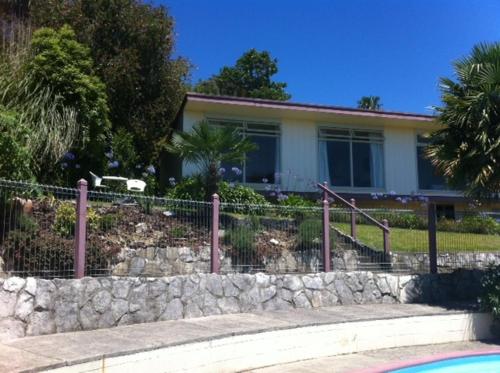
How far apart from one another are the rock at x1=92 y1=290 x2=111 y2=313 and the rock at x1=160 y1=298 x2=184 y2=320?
1.05 meters

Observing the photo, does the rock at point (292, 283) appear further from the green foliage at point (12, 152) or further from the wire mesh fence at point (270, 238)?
the green foliage at point (12, 152)

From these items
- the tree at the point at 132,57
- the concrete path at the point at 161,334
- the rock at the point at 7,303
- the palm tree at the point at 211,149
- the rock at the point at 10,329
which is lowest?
the concrete path at the point at 161,334

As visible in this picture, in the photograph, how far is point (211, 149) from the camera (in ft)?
44.9

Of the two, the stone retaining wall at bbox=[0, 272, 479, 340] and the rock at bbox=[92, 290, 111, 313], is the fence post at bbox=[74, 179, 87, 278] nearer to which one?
the stone retaining wall at bbox=[0, 272, 479, 340]

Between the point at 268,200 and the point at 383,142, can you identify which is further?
the point at 383,142

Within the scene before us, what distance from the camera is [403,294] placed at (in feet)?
41.8

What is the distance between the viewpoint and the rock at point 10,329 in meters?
7.79

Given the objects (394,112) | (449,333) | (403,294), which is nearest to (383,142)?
(394,112)

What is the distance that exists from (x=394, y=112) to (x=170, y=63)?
845cm

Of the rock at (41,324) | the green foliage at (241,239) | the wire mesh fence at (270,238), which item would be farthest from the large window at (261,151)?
the rock at (41,324)

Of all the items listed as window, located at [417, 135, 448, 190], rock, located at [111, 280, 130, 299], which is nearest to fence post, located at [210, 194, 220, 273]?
rock, located at [111, 280, 130, 299]

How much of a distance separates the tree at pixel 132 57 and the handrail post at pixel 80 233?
1157 cm

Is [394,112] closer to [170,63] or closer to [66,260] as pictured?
[170,63]

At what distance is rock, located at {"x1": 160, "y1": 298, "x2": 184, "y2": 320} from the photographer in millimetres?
9781
